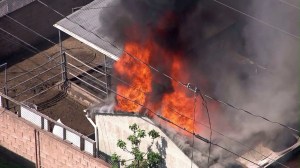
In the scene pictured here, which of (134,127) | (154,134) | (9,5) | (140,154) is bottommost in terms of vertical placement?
(140,154)

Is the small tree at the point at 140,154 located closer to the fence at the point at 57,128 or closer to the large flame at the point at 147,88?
the fence at the point at 57,128

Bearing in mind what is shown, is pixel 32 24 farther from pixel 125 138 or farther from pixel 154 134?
pixel 154 134

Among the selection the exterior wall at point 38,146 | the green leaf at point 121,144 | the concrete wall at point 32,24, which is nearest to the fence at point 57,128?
the exterior wall at point 38,146

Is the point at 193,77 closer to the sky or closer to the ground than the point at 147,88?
closer to the sky

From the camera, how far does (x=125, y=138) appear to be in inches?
1389

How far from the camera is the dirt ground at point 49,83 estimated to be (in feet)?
129

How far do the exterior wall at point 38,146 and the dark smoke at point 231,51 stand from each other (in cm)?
337

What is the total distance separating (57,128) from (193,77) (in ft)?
18.1

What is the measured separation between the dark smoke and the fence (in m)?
2.96

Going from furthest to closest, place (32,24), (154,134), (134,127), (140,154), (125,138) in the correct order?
(32,24)
(125,138)
(134,127)
(140,154)
(154,134)

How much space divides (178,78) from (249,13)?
17.8ft

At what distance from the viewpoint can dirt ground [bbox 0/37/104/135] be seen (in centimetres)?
3925

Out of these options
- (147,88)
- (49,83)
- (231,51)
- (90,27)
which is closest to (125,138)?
(147,88)

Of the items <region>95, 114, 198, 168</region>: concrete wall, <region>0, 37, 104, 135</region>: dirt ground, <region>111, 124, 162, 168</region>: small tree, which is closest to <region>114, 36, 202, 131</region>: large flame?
<region>95, 114, 198, 168</region>: concrete wall
